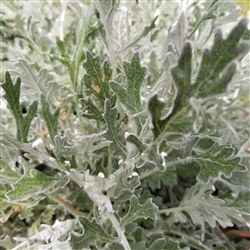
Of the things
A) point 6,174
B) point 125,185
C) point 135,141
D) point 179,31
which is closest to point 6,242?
point 6,174

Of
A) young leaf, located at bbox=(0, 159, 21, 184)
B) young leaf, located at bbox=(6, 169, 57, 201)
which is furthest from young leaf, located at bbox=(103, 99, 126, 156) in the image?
young leaf, located at bbox=(0, 159, 21, 184)

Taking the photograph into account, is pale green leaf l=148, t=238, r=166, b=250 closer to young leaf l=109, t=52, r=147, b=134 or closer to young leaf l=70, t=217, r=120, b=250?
young leaf l=70, t=217, r=120, b=250

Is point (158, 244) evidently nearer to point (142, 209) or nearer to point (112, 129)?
point (142, 209)

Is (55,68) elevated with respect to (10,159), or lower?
elevated

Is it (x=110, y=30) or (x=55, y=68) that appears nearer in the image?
(x=110, y=30)

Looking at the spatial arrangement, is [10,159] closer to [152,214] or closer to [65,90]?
[65,90]

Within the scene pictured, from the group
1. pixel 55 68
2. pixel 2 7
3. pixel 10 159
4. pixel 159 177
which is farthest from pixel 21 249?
pixel 2 7

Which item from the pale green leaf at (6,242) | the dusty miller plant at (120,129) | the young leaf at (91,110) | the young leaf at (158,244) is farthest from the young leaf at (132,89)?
the pale green leaf at (6,242)
